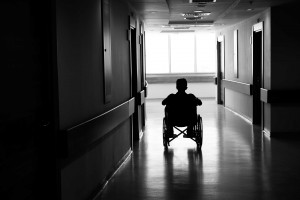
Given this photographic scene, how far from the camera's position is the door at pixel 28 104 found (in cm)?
259

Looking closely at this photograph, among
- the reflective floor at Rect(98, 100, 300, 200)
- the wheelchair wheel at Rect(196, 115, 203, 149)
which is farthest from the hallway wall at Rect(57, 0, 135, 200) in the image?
the wheelchair wheel at Rect(196, 115, 203, 149)

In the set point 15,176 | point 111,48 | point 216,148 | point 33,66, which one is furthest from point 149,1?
point 15,176

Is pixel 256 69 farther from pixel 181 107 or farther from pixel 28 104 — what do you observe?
pixel 28 104

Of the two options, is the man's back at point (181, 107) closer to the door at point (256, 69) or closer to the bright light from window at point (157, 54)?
the door at point (256, 69)

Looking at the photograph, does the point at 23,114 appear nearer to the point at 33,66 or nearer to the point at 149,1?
the point at 33,66

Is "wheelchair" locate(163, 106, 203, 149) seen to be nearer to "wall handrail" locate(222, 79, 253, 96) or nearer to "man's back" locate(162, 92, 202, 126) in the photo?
"man's back" locate(162, 92, 202, 126)

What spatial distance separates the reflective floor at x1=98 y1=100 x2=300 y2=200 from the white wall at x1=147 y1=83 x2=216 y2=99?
29.5ft

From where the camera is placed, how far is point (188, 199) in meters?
4.49

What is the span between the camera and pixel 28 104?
9.71 feet

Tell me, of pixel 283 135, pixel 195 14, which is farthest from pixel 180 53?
pixel 283 135

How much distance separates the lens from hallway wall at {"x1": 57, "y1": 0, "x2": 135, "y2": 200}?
11.8 ft

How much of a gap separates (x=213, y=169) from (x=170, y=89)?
488 inches

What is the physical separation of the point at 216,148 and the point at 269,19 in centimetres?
295

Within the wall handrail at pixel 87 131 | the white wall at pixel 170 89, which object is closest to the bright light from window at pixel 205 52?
the white wall at pixel 170 89
